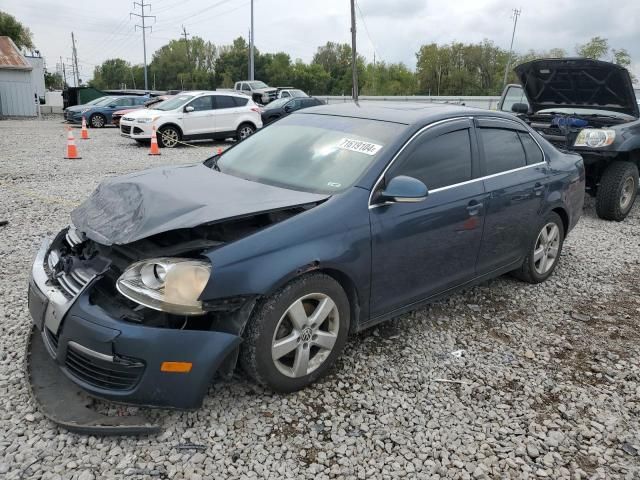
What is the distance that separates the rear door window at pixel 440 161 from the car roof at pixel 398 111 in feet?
0.54

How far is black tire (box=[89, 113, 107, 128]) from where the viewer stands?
21641 millimetres

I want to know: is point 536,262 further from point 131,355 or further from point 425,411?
point 131,355

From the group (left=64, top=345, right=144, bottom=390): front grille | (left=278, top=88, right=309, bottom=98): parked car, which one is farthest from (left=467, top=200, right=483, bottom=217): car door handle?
(left=278, top=88, right=309, bottom=98): parked car

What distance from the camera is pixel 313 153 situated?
12.1 ft

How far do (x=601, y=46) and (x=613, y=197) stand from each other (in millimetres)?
54524

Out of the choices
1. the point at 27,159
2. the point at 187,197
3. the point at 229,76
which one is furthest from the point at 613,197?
the point at 229,76

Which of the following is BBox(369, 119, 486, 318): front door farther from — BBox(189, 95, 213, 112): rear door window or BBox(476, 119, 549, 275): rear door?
BBox(189, 95, 213, 112): rear door window

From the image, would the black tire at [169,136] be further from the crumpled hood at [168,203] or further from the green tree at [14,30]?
the green tree at [14,30]

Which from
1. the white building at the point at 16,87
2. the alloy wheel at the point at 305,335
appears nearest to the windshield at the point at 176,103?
the alloy wheel at the point at 305,335

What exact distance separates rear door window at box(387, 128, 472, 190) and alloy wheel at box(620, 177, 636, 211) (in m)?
4.78

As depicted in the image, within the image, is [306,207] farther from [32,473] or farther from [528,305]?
[528,305]

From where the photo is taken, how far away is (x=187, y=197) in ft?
10.2

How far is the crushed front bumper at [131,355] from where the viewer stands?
2529 mm

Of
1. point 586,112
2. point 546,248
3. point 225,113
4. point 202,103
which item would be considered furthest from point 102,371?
point 225,113
